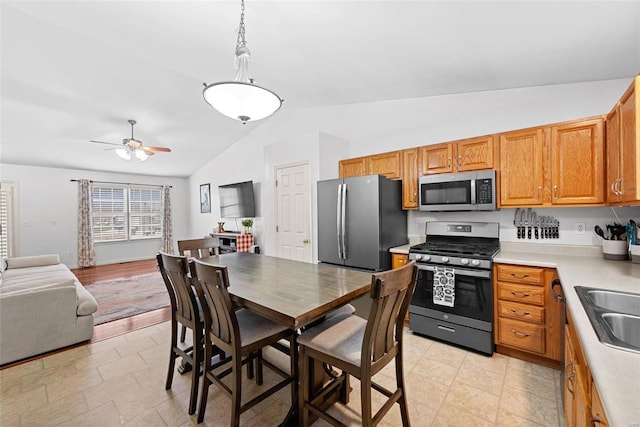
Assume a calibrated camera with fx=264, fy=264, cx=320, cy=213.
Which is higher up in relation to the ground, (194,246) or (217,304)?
(194,246)

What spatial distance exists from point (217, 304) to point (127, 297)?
3.69 meters

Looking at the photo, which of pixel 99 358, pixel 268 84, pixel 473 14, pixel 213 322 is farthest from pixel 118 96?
pixel 473 14

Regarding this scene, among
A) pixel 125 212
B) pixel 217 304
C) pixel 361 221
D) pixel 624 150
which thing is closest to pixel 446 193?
pixel 361 221

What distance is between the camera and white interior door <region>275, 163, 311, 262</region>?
3.93 metres

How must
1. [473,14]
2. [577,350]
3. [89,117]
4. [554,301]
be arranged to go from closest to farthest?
[577,350]
[473,14]
[554,301]
[89,117]

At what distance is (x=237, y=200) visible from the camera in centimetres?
575

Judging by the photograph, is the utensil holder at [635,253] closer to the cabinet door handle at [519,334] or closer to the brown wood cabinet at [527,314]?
the brown wood cabinet at [527,314]

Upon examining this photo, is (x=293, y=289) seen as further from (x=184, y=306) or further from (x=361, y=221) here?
(x=361, y=221)

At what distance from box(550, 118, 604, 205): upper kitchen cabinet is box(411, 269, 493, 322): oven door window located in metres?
1.00

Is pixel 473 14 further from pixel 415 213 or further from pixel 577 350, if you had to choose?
pixel 415 213

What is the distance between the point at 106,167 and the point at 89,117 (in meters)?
2.78

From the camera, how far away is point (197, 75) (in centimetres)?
332

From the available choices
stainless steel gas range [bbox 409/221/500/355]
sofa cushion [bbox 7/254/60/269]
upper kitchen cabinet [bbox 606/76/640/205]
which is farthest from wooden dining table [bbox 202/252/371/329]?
sofa cushion [bbox 7/254/60/269]

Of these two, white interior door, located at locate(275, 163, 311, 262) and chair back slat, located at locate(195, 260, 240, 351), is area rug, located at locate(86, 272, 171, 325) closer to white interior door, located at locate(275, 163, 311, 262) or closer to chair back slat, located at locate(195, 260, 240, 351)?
white interior door, located at locate(275, 163, 311, 262)
